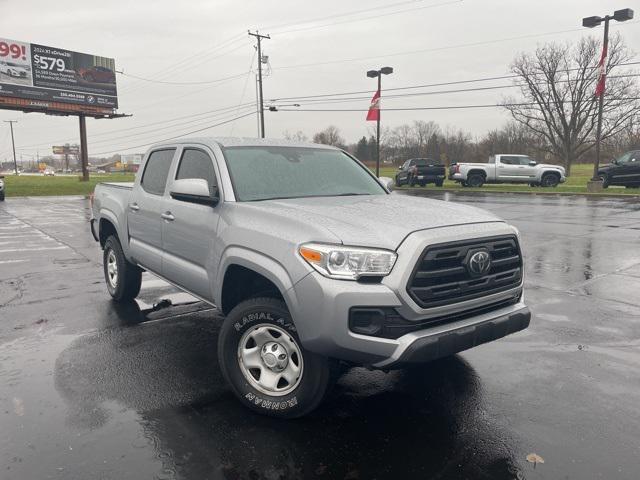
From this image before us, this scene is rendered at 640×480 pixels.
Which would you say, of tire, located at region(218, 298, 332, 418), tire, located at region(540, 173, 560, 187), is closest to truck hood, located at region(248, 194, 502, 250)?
tire, located at region(218, 298, 332, 418)

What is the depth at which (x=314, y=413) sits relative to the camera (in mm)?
3473

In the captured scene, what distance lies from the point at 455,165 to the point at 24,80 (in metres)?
34.9

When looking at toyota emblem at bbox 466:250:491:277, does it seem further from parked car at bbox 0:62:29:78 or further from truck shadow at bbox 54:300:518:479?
parked car at bbox 0:62:29:78

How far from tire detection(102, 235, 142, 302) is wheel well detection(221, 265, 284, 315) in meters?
2.61

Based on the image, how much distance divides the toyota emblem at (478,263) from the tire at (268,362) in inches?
41.9

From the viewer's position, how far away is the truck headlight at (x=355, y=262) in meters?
3.00

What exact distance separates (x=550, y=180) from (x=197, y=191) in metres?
29.8

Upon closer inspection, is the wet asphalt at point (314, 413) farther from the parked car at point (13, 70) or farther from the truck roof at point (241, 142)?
the parked car at point (13, 70)

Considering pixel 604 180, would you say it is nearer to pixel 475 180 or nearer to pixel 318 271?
pixel 475 180

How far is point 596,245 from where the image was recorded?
32.5ft

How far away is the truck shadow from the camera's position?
9.46ft

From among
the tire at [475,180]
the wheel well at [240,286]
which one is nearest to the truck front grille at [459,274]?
the wheel well at [240,286]

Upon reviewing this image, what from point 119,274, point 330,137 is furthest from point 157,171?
point 330,137

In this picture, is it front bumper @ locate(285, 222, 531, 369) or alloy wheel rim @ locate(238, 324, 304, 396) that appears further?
alloy wheel rim @ locate(238, 324, 304, 396)
